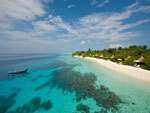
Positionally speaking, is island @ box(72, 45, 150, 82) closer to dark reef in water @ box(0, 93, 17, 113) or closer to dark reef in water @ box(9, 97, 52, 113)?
dark reef in water @ box(9, 97, 52, 113)

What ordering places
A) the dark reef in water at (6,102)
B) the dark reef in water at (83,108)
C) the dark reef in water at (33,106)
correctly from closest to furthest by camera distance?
the dark reef in water at (83,108), the dark reef in water at (33,106), the dark reef in water at (6,102)

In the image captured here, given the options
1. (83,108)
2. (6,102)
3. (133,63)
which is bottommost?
(6,102)

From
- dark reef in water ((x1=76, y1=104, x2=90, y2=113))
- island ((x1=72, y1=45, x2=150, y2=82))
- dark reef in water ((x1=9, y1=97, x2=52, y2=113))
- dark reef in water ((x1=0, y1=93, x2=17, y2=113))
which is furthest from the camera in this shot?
island ((x1=72, y1=45, x2=150, y2=82))

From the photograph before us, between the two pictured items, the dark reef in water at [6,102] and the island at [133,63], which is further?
the island at [133,63]

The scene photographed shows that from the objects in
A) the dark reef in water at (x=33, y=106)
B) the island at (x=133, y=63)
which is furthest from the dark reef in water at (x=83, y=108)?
the island at (x=133, y=63)

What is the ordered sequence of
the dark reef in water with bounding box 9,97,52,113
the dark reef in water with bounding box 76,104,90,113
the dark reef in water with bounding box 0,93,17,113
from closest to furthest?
the dark reef in water with bounding box 76,104,90,113
the dark reef in water with bounding box 9,97,52,113
the dark reef in water with bounding box 0,93,17,113

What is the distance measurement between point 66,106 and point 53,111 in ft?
4.23

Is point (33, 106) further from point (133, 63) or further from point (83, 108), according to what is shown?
point (133, 63)

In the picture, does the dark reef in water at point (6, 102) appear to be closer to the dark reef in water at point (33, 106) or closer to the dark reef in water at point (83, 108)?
the dark reef in water at point (33, 106)

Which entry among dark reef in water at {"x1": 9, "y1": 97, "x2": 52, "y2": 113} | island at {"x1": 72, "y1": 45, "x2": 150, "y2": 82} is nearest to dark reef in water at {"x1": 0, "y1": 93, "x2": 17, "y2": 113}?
dark reef in water at {"x1": 9, "y1": 97, "x2": 52, "y2": 113}

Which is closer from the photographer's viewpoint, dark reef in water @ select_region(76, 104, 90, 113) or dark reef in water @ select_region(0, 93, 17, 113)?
dark reef in water @ select_region(76, 104, 90, 113)

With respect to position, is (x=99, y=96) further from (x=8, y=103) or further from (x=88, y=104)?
(x=8, y=103)

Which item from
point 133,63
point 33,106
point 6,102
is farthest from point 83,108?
point 133,63


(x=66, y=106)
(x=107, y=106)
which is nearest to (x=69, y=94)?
(x=66, y=106)
